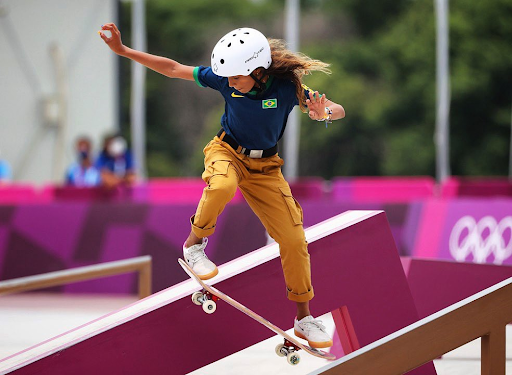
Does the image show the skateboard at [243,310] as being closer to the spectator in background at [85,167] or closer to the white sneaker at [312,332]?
the white sneaker at [312,332]

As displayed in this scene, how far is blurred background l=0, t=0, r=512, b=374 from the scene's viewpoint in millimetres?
8398

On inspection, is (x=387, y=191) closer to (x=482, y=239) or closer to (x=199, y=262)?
(x=482, y=239)

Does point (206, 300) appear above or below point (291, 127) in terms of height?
below

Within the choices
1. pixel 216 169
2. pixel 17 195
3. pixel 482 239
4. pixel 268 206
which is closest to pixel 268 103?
pixel 216 169

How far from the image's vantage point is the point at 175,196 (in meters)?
10.9

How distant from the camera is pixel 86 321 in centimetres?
731

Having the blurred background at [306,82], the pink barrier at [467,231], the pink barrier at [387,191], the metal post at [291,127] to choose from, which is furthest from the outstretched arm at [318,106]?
the blurred background at [306,82]

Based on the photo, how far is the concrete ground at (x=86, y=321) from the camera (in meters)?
5.38

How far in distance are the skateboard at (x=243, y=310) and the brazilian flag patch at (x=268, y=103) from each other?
0.97 m

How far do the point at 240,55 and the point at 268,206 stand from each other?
852 millimetres

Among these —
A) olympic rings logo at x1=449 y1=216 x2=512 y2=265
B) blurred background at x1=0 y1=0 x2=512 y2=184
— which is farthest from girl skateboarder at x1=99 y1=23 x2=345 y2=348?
blurred background at x1=0 y1=0 x2=512 y2=184

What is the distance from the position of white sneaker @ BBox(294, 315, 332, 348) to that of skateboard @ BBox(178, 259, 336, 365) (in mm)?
54

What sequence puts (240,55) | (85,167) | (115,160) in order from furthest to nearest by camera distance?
(85,167) → (115,160) → (240,55)

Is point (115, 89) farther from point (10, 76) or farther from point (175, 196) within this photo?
point (175, 196)
